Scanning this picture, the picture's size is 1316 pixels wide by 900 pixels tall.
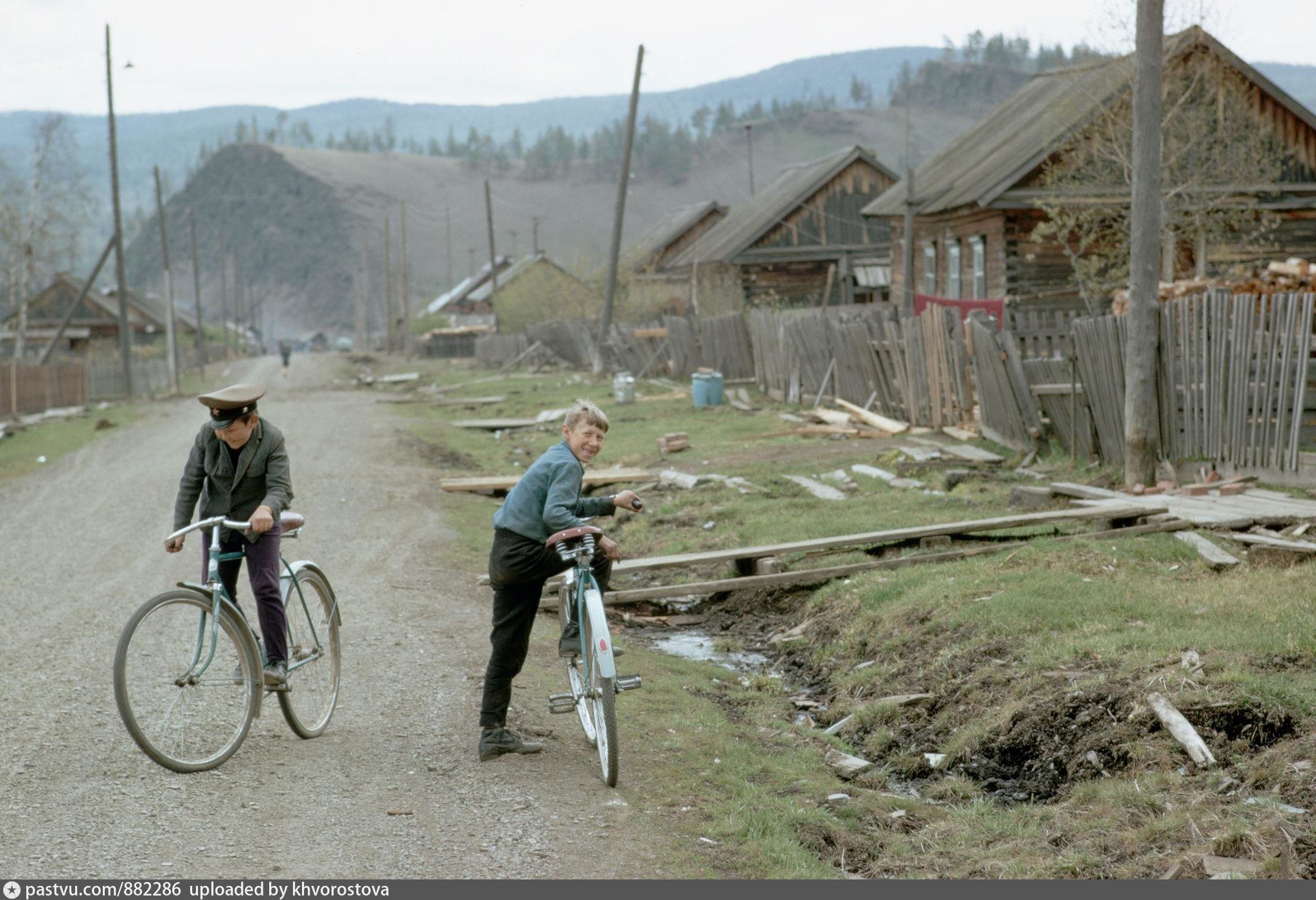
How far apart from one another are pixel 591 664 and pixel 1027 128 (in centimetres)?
2519

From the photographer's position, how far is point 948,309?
17312mm

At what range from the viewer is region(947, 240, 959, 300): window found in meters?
31.0

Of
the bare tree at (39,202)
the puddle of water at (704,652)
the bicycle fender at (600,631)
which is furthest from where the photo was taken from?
the bare tree at (39,202)

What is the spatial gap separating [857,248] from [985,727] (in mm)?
39871

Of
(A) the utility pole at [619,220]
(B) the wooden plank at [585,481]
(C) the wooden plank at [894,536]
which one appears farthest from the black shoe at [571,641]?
(A) the utility pole at [619,220]

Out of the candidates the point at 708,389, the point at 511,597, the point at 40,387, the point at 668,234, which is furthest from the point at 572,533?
the point at 668,234

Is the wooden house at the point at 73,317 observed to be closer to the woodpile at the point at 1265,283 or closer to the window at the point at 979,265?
the window at the point at 979,265

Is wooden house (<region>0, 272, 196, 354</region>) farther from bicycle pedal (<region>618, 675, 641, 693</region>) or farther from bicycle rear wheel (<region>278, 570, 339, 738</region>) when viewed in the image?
bicycle pedal (<region>618, 675, 641, 693</region>)

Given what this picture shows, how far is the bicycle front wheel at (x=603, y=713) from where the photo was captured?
5719mm

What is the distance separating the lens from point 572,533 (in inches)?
233

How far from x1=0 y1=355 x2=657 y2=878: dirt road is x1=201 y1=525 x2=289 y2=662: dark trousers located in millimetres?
523

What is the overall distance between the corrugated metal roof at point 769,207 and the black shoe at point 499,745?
38752 mm

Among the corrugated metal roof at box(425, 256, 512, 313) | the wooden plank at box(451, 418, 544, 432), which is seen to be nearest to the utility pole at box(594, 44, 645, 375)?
the wooden plank at box(451, 418, 544, 432)

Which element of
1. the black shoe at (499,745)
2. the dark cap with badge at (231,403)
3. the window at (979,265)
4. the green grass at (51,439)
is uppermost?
the window at (979,265)
